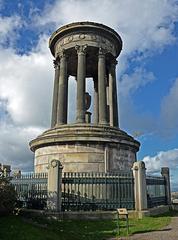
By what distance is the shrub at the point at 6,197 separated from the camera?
14098 millimetres

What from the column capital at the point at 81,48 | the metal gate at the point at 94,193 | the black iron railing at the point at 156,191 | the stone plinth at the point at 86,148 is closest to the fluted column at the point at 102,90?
the column capital at the point at 81,48

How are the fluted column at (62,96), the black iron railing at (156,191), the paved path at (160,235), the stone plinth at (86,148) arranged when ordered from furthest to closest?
the fluted column at (62,96) < the stone plinth at (86,148) < the black iron railing at (156,191) < the paved path at (160,235)

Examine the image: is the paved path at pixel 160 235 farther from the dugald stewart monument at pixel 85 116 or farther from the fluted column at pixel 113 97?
the fluted column at pixel 113 97

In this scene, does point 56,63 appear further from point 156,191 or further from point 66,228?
point 66,228

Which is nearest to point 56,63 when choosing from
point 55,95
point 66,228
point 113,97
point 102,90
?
point 55,95

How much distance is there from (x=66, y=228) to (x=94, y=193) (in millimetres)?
3991

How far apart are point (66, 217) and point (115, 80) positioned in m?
14.2

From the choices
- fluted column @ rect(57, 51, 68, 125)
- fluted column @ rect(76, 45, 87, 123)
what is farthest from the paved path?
fluted column @ rect(57, 51, 68, 125)

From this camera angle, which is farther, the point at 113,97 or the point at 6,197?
the point at 113,97

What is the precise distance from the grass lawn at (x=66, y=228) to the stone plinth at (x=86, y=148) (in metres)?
5.39

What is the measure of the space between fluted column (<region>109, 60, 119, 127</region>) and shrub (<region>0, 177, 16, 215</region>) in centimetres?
1176

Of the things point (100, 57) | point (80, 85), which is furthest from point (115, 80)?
point (80, 85)

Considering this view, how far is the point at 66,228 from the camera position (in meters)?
13.0

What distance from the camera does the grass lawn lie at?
34.1ft
